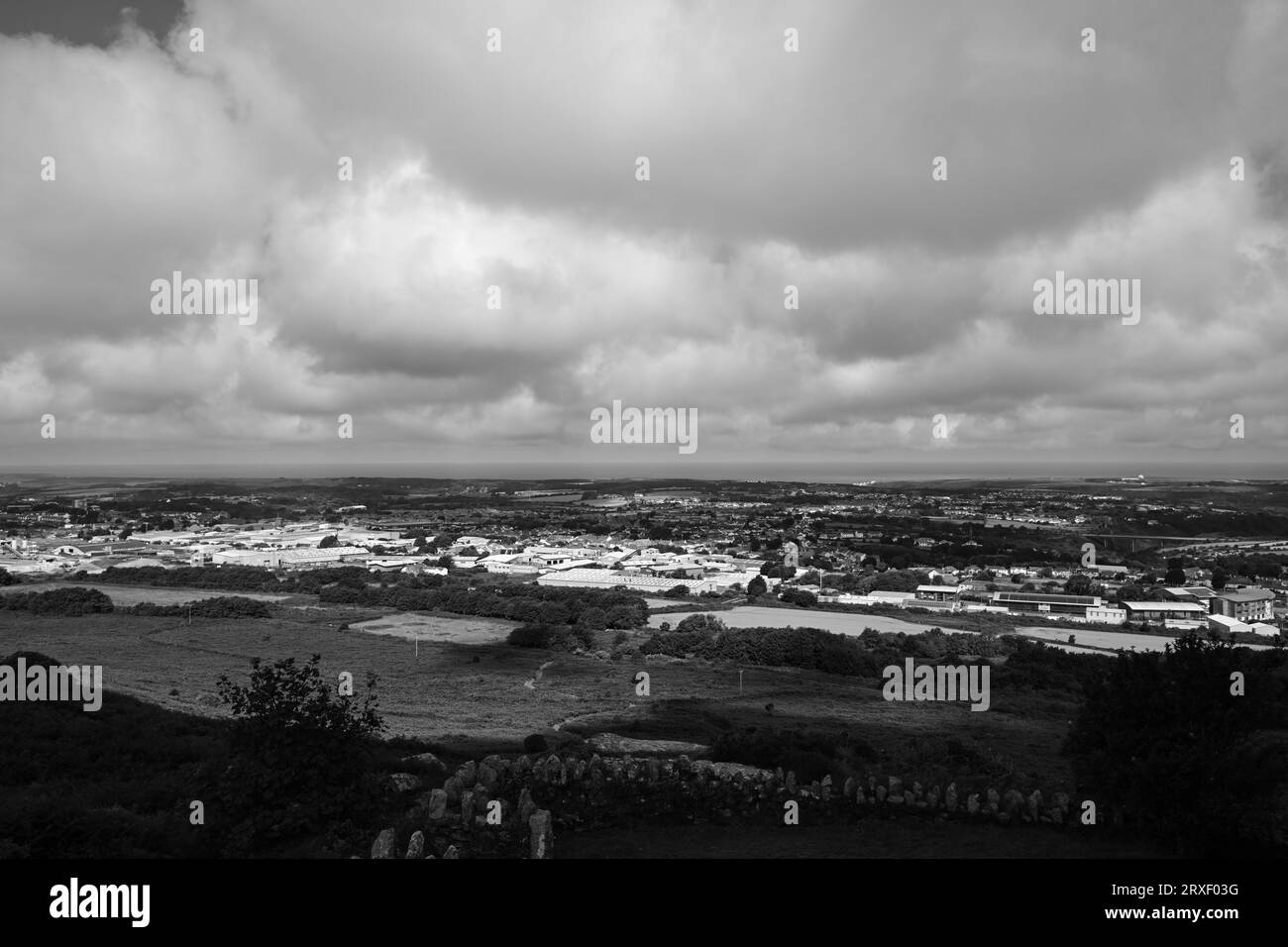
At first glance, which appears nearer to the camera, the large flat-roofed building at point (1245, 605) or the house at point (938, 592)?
the large flat-roofed building at point (1245, 605)

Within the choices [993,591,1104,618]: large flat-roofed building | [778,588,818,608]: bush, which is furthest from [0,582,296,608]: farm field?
[993,591,1104,618]: large flat-roofed building

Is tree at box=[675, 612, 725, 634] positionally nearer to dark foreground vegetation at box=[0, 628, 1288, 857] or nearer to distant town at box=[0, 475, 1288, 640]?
distant town at box=[0, 475, 1288, 640]

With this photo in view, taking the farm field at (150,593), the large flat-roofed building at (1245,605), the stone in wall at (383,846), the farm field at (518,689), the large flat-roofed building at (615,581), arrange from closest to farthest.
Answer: the stone in wall at (383,846), the farm field at (518,689), the large flat-roofed building at (1245,605), the farm field at (150,593), the large flat-roofed building at (615,581)

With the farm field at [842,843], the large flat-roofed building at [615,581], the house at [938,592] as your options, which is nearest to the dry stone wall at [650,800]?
the farm field at [842,843]

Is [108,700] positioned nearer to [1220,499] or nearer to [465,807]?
[465,807]

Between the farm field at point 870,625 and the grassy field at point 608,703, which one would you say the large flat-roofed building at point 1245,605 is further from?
the grassy field at point 608,703

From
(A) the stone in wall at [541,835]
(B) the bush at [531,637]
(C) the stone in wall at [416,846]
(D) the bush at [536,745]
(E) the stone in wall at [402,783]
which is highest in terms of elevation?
(C) the stone in wall at [416,846]
